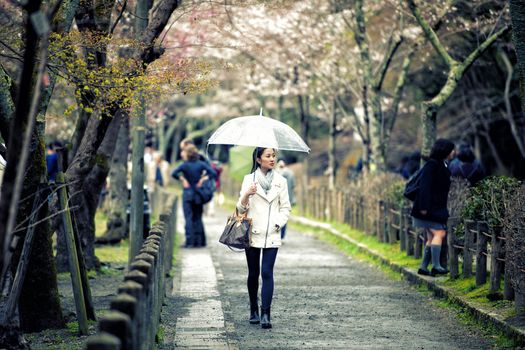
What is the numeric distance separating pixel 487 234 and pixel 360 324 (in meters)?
2.05

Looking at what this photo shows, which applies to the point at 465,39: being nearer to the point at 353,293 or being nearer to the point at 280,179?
the point at 353,293

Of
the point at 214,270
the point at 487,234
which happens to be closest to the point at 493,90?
the point at 214,270

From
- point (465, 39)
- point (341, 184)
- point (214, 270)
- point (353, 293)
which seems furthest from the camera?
point (341, 184)

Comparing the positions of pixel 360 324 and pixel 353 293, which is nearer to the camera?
pixel 360 324

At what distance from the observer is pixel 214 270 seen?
14.9 m

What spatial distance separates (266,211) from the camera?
9445mm

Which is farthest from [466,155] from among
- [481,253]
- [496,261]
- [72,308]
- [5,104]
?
[5,104]

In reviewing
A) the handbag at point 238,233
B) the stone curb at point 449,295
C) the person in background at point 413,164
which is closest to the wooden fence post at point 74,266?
the handbag at point 238,233

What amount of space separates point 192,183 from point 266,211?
921 centimetres

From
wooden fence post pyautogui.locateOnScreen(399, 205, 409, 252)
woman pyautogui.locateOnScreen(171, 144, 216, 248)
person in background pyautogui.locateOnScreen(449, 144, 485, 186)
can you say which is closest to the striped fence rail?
wooden fence post pyautogui.locateOnScreen(399, 205, 409, 252)

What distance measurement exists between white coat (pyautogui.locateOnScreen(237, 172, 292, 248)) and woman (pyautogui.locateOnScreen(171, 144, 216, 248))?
898 centimetres

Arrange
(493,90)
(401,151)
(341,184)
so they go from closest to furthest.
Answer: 1. (341,184)
2. (493,90)
3. (401,151)

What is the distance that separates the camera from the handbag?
9.27 meters

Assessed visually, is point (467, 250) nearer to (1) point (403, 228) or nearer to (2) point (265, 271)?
(2) point (265, 271)
